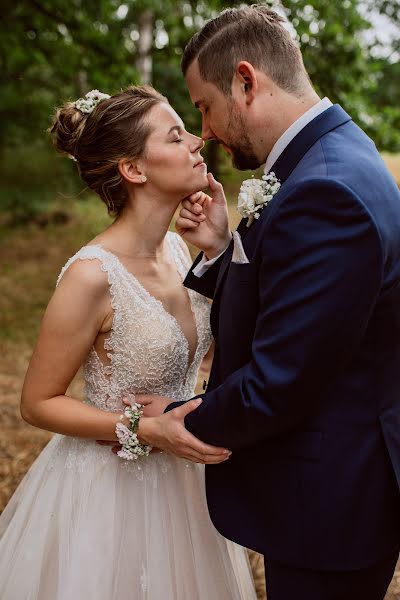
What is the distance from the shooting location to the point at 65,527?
2486mm

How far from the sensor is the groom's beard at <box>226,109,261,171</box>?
2061 mm

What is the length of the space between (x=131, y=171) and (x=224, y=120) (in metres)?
0.59

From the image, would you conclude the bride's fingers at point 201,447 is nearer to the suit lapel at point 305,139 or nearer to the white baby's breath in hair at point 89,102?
the suit lapel at point 305,139

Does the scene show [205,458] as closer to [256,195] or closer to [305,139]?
[256,195]

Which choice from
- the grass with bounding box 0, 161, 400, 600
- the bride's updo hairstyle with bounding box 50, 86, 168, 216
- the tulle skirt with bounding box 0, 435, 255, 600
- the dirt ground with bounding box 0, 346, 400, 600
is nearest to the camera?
the tulle skirt with bounding box 0, 435, 255, 600

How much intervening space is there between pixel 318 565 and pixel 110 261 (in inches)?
52.1

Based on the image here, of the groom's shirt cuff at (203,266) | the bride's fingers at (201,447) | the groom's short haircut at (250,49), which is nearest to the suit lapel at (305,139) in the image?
the groom's short haircut at (250,49)

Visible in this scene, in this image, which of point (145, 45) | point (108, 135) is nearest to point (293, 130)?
point (108, 135)

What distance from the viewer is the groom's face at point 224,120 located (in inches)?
81.4

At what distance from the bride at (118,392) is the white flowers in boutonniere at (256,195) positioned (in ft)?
2.06

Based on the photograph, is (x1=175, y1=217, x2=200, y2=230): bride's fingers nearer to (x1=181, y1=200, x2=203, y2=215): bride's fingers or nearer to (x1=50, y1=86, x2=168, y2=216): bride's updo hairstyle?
(x1=181, y1=200, x2=203, y2=215): bride's fingers

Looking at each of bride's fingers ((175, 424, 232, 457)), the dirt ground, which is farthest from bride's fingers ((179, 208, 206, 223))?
the dirt ground

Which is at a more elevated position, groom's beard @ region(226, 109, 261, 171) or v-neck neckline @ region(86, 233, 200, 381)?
groom's beard @ region(226, 109, 261, 171)

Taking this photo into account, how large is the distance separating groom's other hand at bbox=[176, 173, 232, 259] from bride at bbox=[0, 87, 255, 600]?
7 centimetres
